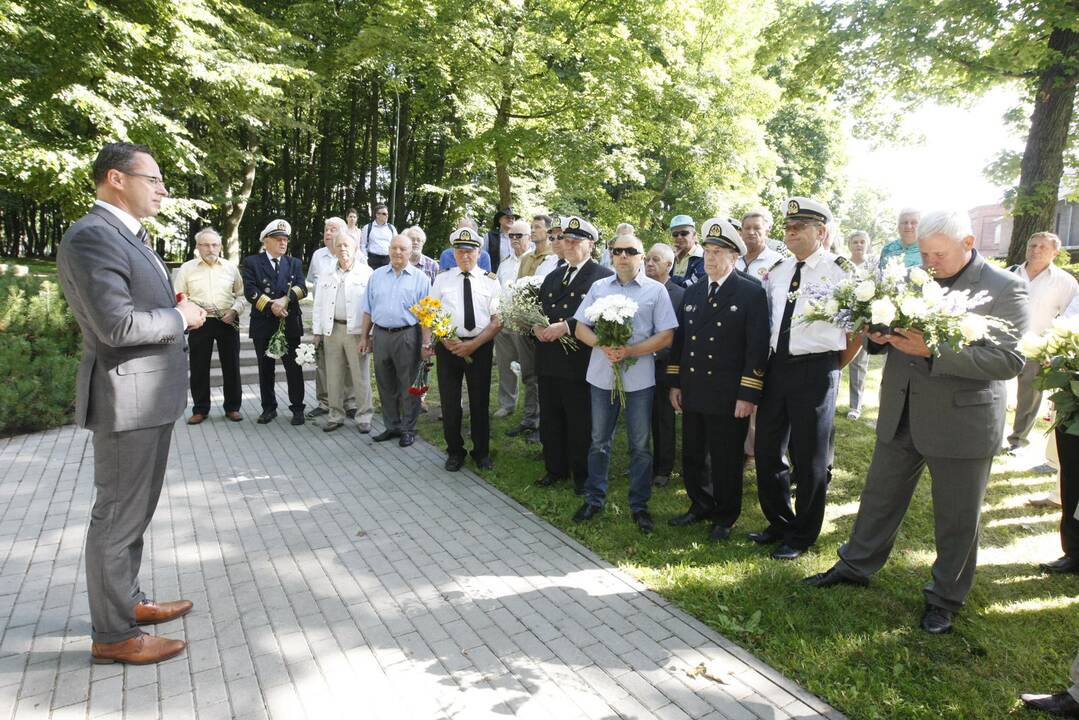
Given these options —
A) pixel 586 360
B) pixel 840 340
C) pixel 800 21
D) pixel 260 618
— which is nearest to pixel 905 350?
pixel 840 340

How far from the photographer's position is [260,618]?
3.87 meters

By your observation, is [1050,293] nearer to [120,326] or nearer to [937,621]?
[937,621]

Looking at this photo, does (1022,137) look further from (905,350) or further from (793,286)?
(905,350)

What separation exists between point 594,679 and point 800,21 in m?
11.8

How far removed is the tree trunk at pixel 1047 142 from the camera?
8.53 meters

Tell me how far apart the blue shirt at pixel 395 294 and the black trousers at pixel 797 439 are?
171 inches

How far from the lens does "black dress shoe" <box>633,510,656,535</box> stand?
5164 mm

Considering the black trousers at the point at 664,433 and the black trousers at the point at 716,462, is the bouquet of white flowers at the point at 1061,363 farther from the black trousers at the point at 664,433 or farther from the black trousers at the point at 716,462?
the black trousers at the point at 664,433

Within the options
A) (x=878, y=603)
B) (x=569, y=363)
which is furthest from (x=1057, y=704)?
(x=569, y=363)

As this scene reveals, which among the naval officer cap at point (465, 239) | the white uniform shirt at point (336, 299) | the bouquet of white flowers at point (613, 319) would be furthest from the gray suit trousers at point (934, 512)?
the white uniform shirt at point (336, 299)

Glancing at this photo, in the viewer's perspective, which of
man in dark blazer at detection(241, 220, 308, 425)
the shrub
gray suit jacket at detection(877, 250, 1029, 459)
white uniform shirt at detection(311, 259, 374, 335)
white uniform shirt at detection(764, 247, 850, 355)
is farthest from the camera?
man in dark blazer at detection(241, 220, 308, 425)

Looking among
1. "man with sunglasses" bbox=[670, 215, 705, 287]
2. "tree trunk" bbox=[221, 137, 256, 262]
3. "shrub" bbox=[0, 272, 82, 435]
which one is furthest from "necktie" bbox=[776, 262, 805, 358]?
"tree trunk" bbox=[221, 137, 256, 262]

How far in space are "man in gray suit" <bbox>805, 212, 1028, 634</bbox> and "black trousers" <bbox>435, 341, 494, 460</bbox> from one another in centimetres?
403

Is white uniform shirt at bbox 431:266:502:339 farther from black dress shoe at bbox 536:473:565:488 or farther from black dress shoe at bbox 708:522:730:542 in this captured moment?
black dress shoe at bbox 708:522:730:542
